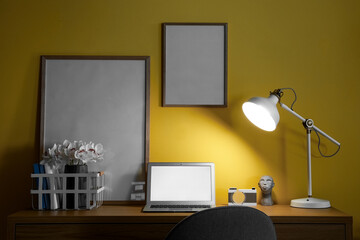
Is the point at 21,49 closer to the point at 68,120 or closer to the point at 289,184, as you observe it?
the point at 68,120

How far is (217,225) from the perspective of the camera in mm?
1251

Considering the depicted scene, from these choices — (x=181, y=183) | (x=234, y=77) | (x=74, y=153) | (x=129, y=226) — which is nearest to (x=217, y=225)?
(x=129, y=226)

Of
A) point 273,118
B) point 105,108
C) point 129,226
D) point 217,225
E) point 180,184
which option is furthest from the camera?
point 105,108

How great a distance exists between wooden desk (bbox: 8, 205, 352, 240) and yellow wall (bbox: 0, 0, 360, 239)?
0.42m

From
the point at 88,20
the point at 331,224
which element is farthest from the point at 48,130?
the point at 331,224

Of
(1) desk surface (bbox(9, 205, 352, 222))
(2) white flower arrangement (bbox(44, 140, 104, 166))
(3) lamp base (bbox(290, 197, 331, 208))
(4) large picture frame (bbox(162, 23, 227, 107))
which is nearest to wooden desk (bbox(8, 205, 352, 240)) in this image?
(1) desk surface (bbox(9, 205, 352, 222))

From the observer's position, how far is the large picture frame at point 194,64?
7.34 ft

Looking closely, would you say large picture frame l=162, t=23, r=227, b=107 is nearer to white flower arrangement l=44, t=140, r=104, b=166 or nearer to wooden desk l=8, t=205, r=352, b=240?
white flower arrangement l=44, t=140, r=104, b=166

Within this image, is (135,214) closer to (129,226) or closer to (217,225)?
(129,226)

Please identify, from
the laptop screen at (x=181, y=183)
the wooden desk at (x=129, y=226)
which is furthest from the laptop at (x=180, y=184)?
the wooden desk at (x=129, y=226)

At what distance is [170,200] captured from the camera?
2.06 metres

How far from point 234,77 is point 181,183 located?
671 millimetres

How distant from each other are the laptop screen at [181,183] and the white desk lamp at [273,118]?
14.5 inches

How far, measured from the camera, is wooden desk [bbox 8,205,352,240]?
177cm
